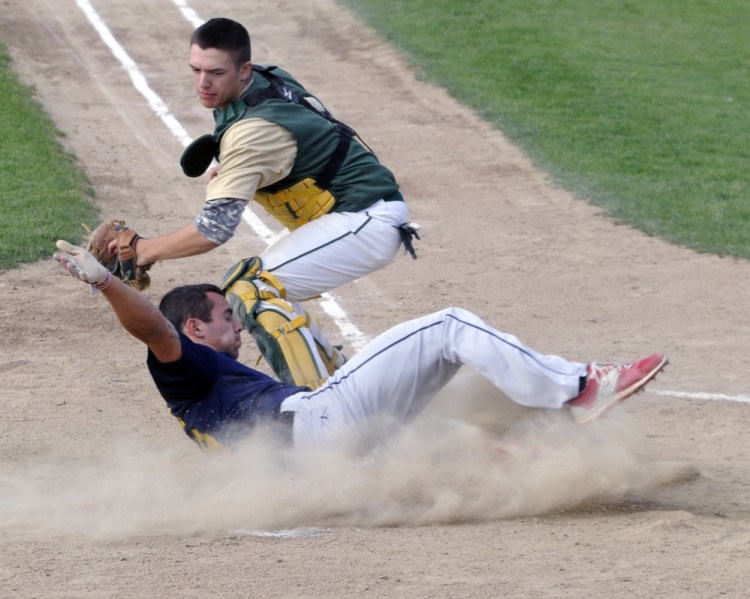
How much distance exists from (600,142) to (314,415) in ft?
29.7

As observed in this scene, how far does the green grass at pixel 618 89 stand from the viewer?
12234 mm

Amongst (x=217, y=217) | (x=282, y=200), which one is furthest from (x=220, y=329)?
(x=282, y=200)

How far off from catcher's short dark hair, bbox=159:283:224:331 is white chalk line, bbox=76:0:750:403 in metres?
2.70

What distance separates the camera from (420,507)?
5.61m

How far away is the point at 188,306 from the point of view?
580cm

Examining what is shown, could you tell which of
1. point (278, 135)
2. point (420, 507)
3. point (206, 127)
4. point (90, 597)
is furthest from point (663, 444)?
point (206, 127)

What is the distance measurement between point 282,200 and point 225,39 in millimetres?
901

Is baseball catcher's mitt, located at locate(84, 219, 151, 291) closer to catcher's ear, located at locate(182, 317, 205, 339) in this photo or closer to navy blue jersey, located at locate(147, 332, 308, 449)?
catcher's ear, located at locate(182, 317, 205, 339)

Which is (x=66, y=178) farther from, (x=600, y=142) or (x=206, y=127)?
(x=600, y=142)

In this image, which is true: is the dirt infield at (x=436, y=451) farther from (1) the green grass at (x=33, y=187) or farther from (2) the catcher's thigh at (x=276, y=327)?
(2) the catcher's thigh at (x=276, y=327)

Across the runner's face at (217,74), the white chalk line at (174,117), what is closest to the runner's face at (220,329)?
the runner's face at (217,74)

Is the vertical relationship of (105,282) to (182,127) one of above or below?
above

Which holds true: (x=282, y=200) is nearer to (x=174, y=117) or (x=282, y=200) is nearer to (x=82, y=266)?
(x=82, y=266)

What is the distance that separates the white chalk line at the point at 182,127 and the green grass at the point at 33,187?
1.37 m
